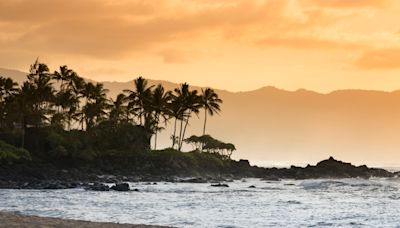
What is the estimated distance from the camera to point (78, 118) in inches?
3957

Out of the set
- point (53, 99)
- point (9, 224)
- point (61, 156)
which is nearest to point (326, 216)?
point (9, 224)

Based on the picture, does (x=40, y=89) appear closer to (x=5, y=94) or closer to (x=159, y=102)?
(x=5, y=94)

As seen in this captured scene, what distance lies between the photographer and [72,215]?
100ft

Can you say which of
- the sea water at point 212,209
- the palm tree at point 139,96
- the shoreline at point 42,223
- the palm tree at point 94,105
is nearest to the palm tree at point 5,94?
the palm tree at point 94,105

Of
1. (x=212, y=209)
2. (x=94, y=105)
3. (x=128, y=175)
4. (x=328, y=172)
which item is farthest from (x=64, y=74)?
(x=212, y=209)

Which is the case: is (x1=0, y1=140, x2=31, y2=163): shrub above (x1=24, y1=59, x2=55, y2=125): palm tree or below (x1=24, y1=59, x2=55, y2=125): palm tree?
below

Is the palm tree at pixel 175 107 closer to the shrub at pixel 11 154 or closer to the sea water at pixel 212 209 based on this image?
the shrub at pixel 11 154

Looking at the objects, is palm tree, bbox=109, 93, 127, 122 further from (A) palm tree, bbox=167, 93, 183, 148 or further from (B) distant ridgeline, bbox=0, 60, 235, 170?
(A) palm tree, bbox=167, 93, 183, 148

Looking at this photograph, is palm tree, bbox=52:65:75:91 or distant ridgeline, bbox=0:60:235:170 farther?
palm tree, bbox=52:65:75:91

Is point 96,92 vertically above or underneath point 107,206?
above

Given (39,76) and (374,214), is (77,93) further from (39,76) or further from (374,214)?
(374,214)

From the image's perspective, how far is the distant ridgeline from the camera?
8150 centimetres

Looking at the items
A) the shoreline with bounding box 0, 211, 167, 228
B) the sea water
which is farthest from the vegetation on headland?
the shoreline with bounding box 0, 211, 167, 228

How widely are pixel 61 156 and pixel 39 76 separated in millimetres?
17219
